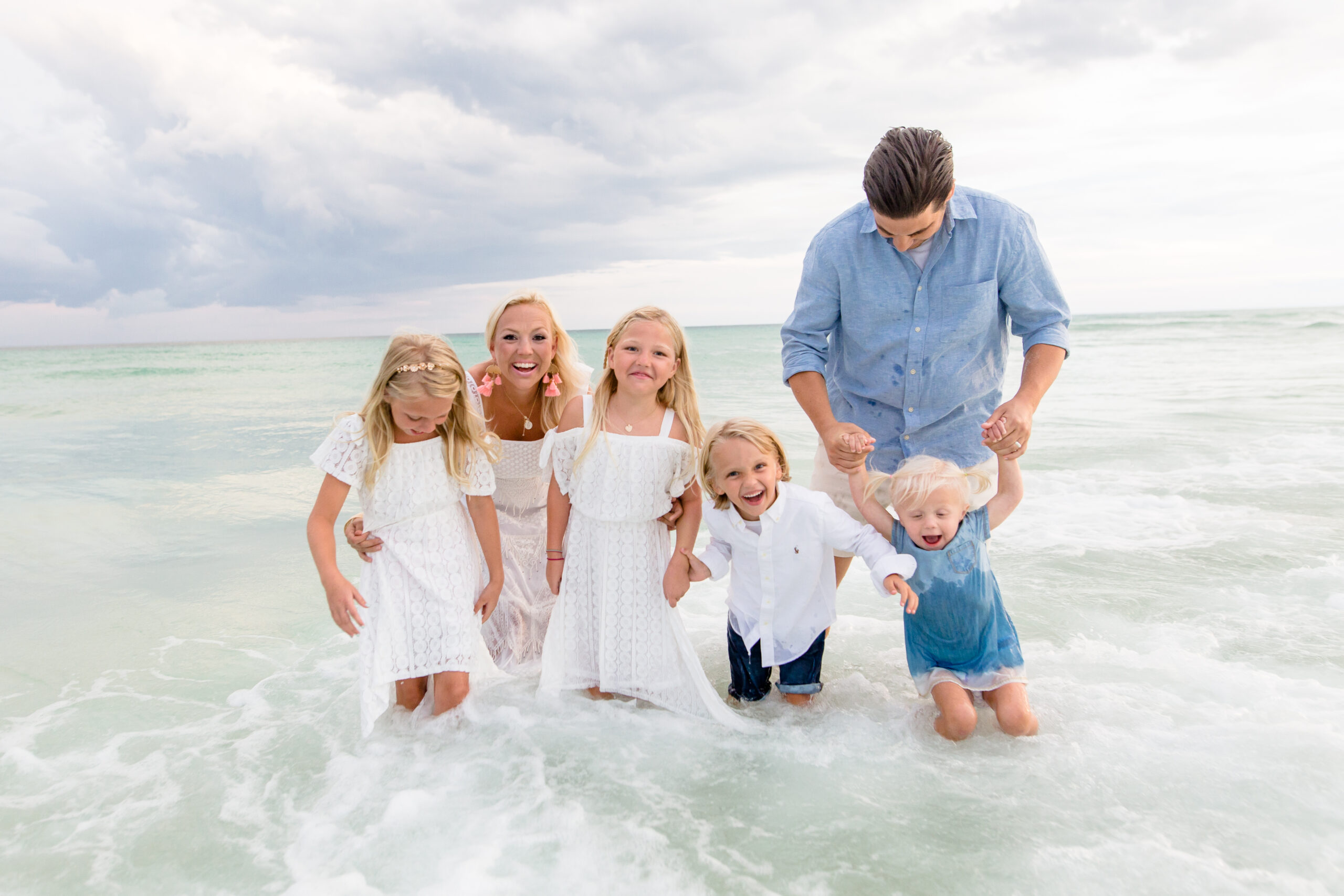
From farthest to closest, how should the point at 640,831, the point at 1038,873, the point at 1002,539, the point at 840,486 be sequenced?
the point at 1002,539, the point at 840,486, the point at 640,831, the point at 1038,873

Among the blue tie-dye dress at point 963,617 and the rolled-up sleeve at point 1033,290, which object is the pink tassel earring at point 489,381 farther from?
the rolled-up sleeve at point 1033,290

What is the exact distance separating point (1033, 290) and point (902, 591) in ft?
4.31

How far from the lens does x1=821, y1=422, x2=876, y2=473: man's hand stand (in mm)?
2936

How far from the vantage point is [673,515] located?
332cm

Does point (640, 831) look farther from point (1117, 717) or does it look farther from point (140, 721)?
point (140, 721)

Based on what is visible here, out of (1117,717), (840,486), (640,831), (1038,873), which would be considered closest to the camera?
(1038,873)

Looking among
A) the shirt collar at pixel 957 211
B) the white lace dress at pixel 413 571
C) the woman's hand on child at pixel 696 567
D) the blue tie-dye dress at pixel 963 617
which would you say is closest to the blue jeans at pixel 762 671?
the woman's hand on child at pixel 696 567

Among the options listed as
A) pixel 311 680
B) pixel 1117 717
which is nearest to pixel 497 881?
pixel 311 680

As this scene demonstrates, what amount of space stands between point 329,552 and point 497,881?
1.36 metres

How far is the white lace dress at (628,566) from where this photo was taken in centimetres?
327

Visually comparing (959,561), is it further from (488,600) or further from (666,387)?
(488,600)

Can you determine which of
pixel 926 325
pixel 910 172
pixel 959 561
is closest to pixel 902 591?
pixel 959 561

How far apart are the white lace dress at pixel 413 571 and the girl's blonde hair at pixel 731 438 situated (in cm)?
91

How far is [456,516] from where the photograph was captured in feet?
10.9
